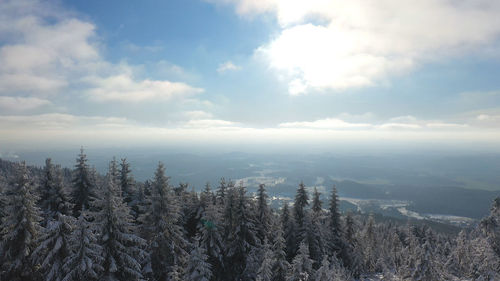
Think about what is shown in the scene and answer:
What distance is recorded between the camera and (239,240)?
27.0 metres

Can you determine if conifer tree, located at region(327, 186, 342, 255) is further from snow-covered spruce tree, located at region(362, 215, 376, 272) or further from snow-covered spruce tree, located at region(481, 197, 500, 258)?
snow-covered spruce tree, located at region(481, 197, 500, 258)

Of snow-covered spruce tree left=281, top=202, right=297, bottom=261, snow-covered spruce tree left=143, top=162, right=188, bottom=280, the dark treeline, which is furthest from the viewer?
snow-covered spruce tree left=281, top=202, right=297, bottom=261

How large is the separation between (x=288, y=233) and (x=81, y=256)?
24.5 meters

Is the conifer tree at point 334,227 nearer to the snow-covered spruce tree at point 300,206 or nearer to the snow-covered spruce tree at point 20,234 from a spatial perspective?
the snow-covered spruce tree at point 300,206

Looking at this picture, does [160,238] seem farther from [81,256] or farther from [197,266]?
[81,256]

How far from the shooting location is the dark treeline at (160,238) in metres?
14.0

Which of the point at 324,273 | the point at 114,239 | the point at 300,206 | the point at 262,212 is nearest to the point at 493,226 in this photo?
the point at 300,206

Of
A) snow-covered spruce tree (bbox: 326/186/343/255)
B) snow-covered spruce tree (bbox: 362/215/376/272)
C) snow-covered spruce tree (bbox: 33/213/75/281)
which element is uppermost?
snow-covered spruce tree (bbox: 33/213/75/281)

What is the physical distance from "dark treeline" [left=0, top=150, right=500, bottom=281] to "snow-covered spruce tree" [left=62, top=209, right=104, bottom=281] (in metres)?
0.05

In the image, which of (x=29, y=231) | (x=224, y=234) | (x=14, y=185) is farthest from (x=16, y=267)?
(x=224, y=234)

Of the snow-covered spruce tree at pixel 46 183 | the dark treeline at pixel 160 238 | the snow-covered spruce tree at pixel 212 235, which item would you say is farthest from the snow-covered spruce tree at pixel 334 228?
the snow-covered spruce tree at pixel 46 183

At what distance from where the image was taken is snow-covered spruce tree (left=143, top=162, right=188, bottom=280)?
20078 mm

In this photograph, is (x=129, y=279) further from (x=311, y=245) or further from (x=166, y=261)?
(x=311, y=245)

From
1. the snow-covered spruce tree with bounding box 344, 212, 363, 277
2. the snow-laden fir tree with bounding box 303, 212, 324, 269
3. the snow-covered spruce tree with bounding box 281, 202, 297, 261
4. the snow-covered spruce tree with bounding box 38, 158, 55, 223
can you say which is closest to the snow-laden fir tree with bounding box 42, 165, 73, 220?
the snow-covered spruce tree with bounding box 38, 158, 55, 223
